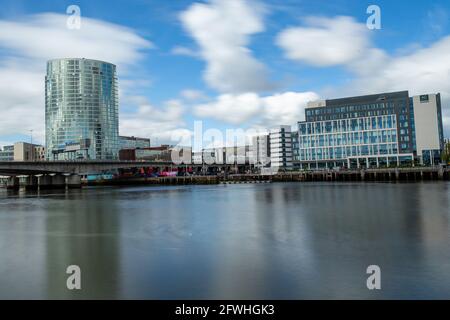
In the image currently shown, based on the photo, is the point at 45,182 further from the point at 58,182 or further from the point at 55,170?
the point at 55,170

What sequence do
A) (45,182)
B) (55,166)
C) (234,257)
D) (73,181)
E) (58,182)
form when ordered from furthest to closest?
(58,182) < (45,182) < (73,181) < (55,166) < (234,257)

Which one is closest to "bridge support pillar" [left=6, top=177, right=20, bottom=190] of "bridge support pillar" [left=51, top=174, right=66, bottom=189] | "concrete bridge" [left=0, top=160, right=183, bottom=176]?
"bridge support pillar" [left=51, top=174, right=66, bottom=189]

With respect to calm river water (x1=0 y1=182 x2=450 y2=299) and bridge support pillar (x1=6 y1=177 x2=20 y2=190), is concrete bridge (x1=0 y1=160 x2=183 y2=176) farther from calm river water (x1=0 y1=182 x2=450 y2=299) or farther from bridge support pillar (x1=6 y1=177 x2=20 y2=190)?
calm river water (x1=0 y1=182 x2=450 y2=299)

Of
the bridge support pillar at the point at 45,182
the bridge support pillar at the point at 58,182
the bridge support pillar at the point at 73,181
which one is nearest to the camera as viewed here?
the bridge support pillar at the point at 73,181

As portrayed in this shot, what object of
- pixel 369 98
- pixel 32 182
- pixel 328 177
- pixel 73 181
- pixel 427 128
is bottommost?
pixel 328 177

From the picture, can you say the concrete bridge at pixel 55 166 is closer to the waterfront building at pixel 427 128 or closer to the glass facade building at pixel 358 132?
the glass facade building at pixel 358 132

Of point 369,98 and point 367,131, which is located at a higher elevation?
point 369,98

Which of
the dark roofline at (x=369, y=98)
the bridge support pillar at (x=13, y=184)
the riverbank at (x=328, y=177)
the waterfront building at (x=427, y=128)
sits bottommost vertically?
the riverbank at (x=328, y=177)

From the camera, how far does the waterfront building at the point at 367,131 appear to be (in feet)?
484

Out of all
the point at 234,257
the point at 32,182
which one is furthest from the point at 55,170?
the point at 234,257

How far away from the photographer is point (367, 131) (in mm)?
153375

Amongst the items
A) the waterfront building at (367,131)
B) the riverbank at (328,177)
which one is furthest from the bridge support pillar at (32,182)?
the waterfront building at (367,131)
